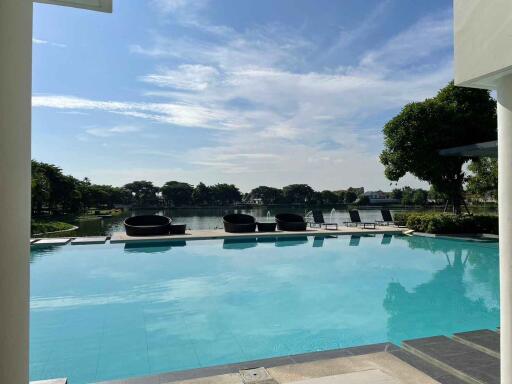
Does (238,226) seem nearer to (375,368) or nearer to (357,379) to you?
(375,368)

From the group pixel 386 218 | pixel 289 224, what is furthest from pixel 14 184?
pixel 386 218

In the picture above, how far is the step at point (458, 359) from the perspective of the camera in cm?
322

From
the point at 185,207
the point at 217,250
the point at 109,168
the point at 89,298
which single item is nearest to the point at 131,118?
the point at 109,168

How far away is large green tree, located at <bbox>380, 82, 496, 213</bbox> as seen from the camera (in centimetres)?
1605

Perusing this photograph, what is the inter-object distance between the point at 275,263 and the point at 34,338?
651 centimetres

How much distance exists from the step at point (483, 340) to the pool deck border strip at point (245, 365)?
0.76 metres

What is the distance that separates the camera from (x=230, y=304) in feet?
22.1

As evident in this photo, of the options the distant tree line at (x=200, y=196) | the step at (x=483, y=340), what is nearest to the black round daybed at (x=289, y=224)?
the step at (x=483, y=340)

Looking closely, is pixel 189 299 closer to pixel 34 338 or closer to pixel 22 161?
pixel 34 338

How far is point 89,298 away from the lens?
707 cm

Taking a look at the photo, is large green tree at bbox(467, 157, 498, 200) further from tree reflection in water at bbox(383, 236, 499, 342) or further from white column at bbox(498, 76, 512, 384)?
white column at bbox(498, 76, 512, 384)

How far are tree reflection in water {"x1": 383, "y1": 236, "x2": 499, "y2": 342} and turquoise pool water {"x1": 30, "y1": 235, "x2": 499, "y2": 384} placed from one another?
0.07 feet

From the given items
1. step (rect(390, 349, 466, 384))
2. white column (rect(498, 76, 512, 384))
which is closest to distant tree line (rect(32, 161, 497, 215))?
step (rect(390, 349, 466, 384))

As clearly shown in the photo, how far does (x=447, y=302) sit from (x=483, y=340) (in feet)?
10.4
